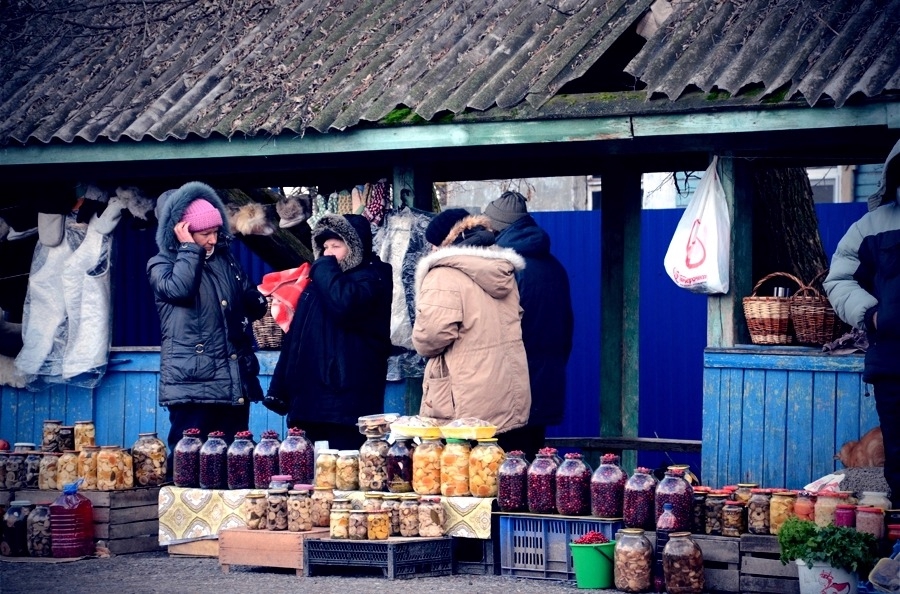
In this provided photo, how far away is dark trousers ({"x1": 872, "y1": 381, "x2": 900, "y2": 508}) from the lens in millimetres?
7117

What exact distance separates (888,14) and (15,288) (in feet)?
23.1

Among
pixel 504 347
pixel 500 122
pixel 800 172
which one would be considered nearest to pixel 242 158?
pixel 500 122

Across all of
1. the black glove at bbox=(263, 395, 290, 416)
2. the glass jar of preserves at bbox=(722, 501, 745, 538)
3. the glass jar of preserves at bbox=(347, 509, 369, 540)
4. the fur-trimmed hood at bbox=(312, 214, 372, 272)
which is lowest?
the glass jar of preserves at bbox=(347, 509, 369, 540)

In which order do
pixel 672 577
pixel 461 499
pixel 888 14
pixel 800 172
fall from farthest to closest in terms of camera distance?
pixel 800 172, pixel 888 14, pixel 461 499, pixel 672 577

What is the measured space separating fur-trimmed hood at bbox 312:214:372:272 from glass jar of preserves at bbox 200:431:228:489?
1307 mm

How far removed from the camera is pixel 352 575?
7.91m

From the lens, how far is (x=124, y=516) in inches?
346

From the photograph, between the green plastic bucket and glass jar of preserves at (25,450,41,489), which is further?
glass jar of preserves at (25,450,41,489)

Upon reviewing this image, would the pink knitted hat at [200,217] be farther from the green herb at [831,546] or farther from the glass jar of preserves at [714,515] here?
the green herb at [831,546]

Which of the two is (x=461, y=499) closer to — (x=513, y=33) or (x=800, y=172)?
(x=513, y=33)

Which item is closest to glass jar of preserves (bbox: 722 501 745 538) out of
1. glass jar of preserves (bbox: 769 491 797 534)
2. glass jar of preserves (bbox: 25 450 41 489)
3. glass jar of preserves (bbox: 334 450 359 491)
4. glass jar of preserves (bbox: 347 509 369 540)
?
glass jar of preserves (bbox: 769 491 797 534)

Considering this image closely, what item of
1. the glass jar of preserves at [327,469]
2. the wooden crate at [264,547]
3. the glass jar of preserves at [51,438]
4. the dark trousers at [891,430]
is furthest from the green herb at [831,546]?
the glass jar of preserves at [51,438]

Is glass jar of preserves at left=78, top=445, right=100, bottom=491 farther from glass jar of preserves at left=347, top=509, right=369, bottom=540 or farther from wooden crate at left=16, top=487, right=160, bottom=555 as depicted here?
glass jar of preserves at left=347, top=509, right=369, bottom=540

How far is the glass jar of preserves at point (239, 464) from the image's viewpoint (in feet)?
27.9
